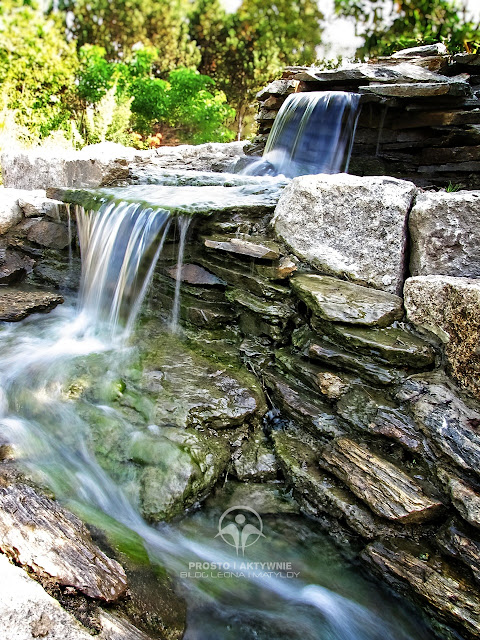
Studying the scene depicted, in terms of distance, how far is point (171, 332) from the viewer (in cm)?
478

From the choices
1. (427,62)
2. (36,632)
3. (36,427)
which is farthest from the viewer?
(427,62)

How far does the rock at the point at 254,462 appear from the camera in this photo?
11.5 ft

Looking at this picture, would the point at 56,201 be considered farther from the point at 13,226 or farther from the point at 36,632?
the point at 36,632

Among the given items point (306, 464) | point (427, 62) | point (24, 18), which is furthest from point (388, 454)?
point (24, 18)

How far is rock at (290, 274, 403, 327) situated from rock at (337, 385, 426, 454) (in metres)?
0.58

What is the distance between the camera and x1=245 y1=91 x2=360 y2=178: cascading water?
6.71 m

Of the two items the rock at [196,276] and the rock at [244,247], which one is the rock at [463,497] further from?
the rock at [196,276]

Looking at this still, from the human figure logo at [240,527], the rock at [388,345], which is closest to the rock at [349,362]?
the rock at [388,345]

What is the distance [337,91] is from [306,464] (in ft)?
20.1

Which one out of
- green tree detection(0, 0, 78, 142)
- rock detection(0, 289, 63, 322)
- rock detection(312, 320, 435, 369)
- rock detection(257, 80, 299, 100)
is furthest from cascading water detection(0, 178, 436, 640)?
green tree detection(0, 0, 78, 142)

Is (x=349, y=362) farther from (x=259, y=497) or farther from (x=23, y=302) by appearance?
(x=23, y=302)

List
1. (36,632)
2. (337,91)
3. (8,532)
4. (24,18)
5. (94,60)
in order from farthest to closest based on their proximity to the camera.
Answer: (94,60) < (24,18) < (337,91) < (8,532) < (36,632)

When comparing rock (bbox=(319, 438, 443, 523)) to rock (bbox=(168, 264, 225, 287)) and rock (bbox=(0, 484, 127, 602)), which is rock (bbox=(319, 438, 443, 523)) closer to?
rock (bbox=(0, 484, 127, 602))

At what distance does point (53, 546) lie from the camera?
7.89 feet
